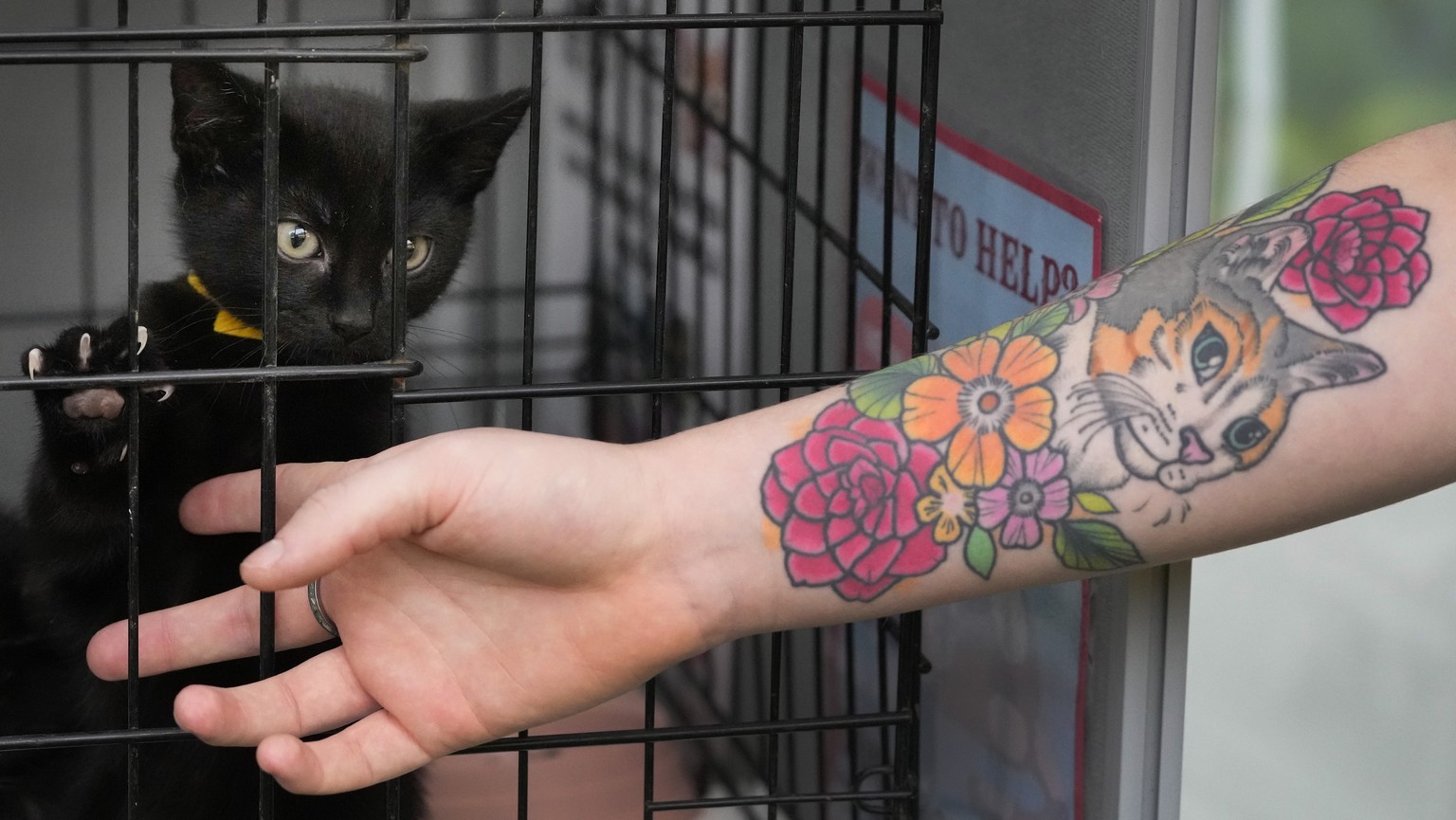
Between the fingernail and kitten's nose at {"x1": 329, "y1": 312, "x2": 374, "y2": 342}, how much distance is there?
48cm

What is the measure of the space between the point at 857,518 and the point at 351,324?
53cm

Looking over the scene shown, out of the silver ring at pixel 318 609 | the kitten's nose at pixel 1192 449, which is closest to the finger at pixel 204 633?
the silver ring at pixel 318 609

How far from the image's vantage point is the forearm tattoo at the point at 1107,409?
737 millimetres

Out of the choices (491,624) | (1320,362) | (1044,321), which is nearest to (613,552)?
(491,624)

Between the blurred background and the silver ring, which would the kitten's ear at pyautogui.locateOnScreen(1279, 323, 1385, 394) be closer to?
the blurred background

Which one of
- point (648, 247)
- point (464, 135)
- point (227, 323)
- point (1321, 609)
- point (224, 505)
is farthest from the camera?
point (648, 247)

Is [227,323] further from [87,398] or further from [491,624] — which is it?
[491,624]

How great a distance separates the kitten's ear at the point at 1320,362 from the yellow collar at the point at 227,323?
782 millimetres

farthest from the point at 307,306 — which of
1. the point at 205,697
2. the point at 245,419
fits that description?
the point at 205,697

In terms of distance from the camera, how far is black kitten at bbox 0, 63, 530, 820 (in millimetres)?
1083

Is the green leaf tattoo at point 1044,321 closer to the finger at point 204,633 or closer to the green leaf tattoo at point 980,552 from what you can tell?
the green leaf tattoo at point 980,552

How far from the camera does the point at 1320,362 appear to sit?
0.73 m

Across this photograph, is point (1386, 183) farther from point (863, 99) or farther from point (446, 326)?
point (446, 326)

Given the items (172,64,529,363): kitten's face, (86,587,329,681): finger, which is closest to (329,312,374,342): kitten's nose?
(172,64,529,363): kitten's face
